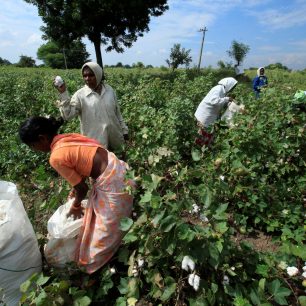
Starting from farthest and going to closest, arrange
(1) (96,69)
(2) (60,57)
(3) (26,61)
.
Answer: (2) (60,57), (3) (26,61), (1) (96,69)

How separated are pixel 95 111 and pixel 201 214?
1794 mm

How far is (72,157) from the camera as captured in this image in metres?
2.01

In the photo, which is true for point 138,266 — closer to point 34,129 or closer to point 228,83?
point 34,129

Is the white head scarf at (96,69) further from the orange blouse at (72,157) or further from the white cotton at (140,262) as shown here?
the white cotton at (140,262)

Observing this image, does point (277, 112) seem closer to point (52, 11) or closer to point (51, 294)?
point (51, 294)

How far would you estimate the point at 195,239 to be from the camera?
1568 mm

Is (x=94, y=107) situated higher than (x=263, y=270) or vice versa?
(x=94, y=107)

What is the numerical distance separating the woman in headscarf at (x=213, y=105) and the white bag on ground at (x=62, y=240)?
7.35ft

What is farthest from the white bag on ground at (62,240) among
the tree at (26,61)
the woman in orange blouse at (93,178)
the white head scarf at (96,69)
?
the tree at (26,61)

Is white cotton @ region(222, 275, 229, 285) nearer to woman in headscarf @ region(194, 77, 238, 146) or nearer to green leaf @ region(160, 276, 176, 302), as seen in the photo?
green leaf @ region(160, 276, 176, 302)

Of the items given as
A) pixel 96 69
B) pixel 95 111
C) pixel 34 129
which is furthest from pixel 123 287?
pixel 96 69

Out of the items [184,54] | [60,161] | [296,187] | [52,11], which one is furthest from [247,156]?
[184,54]

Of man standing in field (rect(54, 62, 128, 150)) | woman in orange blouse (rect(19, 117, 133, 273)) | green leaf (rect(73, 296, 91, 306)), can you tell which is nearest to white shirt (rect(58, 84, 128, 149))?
man standing in field (rect(54, 62, 128, 150))

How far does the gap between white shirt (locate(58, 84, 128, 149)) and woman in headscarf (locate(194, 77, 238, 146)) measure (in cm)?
115
